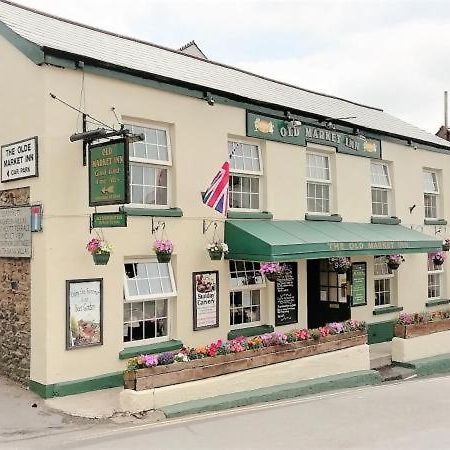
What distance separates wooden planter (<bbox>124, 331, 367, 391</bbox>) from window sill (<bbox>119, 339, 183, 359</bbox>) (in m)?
1.55

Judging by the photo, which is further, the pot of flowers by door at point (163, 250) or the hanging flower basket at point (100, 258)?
the pot of flowers by door at point (163, 250)

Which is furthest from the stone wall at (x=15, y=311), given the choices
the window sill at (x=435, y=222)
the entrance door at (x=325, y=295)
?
the window sill at (x=435, y=222)

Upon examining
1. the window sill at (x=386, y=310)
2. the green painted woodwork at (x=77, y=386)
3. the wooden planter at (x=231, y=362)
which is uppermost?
the window sill at (x=386, y=310)

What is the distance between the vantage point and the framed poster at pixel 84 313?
9.30 metres

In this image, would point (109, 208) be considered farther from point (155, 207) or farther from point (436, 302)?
point (436, 302)

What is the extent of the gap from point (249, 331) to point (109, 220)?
15.2 ft

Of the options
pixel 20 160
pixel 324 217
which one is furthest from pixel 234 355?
pixel 324 217

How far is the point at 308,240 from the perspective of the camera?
1176cm

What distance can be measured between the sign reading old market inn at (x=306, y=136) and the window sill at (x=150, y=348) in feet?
15.6

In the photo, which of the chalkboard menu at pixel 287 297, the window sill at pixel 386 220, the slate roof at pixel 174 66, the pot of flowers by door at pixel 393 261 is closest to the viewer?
the slate roof at pixel 174 66

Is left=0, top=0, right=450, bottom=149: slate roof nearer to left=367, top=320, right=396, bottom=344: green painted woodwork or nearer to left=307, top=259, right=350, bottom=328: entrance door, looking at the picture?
left=307, top=259, right=350, bottom=328: entrance door

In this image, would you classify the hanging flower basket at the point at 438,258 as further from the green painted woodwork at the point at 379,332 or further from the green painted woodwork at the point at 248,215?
the green painted woodwork at the point at 248,215

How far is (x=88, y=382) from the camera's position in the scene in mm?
9430

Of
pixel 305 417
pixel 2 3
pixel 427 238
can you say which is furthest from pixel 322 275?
pixel 2 3
